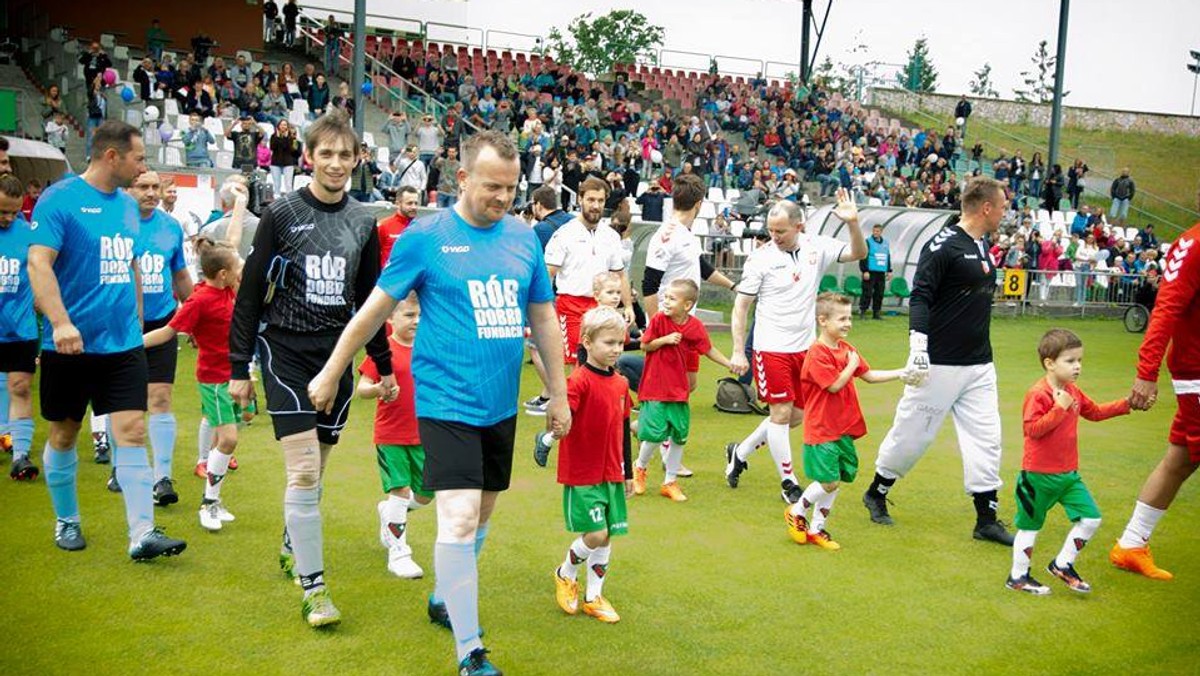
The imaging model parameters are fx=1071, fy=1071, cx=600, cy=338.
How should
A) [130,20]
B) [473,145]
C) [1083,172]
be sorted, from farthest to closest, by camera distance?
[1083,172] < [130,20] < [473,145]

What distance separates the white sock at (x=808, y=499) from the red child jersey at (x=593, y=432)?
5.49 feet

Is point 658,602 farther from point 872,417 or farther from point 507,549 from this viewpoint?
point 872,417

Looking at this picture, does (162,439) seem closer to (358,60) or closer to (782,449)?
(782,449)

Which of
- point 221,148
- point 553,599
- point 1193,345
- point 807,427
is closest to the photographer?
point 553,599

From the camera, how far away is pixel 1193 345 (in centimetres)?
604

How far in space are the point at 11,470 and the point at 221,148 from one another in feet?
51.2

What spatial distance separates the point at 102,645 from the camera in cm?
467

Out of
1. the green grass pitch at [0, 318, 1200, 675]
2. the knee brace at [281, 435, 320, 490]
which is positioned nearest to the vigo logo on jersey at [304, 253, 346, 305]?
the knee brace at [281, 435, 320, 490]

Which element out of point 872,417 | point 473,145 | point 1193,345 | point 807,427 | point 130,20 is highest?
point 130,20

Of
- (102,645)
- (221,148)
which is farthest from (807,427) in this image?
(221,148)

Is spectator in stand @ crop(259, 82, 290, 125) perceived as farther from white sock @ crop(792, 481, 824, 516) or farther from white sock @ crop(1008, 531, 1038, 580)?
white sock @ crop(1008, 531, 1038, 580)

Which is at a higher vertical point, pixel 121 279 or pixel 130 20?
Answer: pixel 130 20

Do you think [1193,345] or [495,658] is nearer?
[495,658]

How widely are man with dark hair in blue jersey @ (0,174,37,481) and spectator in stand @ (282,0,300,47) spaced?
25618 mm
